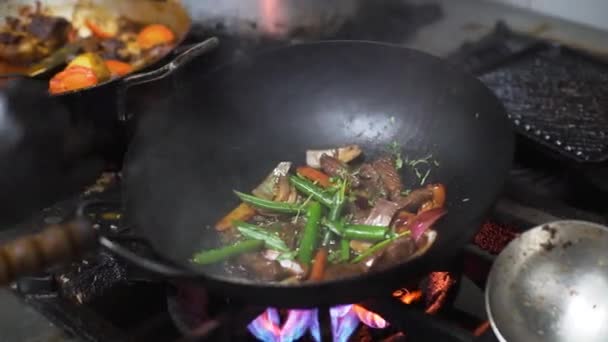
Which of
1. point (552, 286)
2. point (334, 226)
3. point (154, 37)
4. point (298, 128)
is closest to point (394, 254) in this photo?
point (334, 226)

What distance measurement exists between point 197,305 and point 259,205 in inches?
11.3

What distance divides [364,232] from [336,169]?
243 mm

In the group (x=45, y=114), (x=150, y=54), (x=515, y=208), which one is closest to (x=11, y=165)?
(x=45, y=114)

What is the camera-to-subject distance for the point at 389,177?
4.97 ft

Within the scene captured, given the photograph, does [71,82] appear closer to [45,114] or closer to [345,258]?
[45,114]

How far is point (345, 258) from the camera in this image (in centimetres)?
133

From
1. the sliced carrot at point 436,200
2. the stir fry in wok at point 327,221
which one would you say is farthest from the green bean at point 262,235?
the sliced carrot at point 436,200

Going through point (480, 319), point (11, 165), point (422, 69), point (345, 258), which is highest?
point (422, 69)

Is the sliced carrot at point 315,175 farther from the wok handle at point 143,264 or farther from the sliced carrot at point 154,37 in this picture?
the sliced carrot at point 154,37

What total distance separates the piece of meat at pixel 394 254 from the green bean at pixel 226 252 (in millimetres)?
256

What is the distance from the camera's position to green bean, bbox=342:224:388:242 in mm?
1339

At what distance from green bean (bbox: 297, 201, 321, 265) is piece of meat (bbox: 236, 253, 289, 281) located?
0.18 feet

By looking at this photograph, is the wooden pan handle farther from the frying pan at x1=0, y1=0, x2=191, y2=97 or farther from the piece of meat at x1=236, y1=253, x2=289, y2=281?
the frying pan at x1=0, y1=0, x2=191, y2=97

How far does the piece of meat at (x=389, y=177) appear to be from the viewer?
1490 millimetres
